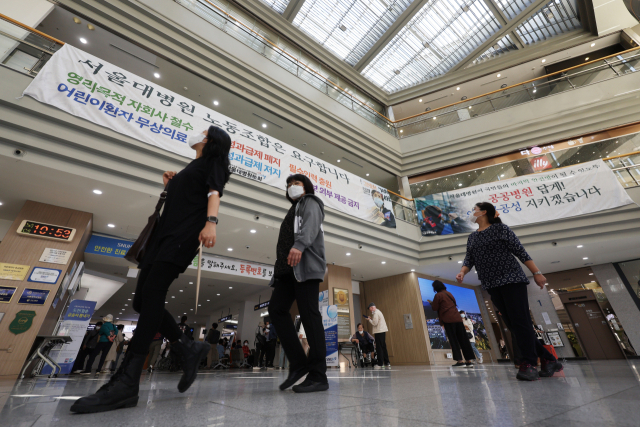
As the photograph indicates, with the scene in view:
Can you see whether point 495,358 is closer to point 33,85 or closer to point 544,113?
point 544,113

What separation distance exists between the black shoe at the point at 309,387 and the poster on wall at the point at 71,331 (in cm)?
587

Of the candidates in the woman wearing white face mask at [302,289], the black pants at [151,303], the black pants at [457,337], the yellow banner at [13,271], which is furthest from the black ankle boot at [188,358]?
the yellow banner at [13,271]

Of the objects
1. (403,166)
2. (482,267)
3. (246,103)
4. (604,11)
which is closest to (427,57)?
(403,166)

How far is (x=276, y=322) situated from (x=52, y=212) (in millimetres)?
6125

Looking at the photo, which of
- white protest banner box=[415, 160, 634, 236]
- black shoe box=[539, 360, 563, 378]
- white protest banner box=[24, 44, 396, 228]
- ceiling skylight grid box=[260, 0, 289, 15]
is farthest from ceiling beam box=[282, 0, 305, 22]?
black shoe box=[539, 360, 563, 378]

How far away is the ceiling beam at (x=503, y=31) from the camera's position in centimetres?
1084

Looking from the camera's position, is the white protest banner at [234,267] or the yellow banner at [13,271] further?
the white protest banner at [234,267]

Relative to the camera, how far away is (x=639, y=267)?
9.69m

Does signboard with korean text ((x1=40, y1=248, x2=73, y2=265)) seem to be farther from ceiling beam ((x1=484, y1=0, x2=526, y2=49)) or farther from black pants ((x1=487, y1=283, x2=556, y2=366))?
ceiling beam ((x1=484, y1=0, x2=526, y2=49))

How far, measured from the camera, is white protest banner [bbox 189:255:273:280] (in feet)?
25.4

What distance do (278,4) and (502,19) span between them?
27.5ft

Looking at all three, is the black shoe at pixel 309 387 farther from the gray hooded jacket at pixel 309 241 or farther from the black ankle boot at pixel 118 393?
the black ankle boot at pixel 118 393

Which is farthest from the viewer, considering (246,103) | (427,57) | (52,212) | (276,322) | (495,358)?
(427,57)

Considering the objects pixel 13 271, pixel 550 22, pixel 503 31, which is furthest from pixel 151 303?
pixel 550 22
